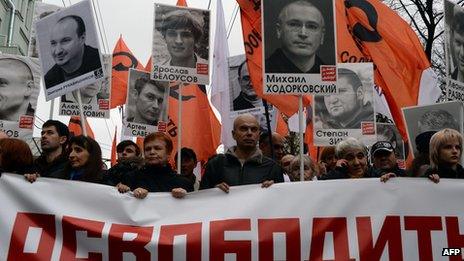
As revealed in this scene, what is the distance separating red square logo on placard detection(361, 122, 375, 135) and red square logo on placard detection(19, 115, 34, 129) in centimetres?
428

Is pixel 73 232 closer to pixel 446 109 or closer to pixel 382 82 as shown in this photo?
pixel 446 109

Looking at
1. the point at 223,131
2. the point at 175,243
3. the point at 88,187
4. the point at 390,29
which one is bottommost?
the point at 175,243

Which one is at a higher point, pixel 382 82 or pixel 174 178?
pixel 382 82

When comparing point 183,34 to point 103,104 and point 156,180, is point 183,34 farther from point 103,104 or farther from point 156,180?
point 156,180

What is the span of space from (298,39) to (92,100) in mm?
5309

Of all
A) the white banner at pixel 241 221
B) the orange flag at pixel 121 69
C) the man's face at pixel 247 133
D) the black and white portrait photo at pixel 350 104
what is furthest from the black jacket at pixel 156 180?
the orange flag at pixel 121 69

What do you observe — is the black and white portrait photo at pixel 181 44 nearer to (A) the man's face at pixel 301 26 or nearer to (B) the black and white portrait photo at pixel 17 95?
(B) the black and white portrait photo at pixel 17 95

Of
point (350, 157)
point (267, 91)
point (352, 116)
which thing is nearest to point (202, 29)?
point (352, 116)

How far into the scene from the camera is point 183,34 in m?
7.54

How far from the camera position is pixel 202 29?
757cm

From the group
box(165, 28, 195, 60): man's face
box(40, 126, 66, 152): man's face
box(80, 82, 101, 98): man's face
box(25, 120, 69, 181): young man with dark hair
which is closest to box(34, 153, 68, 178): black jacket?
box(25, 120, 69, 181): young man with dark hair

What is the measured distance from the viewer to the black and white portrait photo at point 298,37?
16.9 feet

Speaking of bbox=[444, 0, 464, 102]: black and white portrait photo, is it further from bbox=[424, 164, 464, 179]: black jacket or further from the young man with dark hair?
the young man with dark hair

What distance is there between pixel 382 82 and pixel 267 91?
9.82ft
